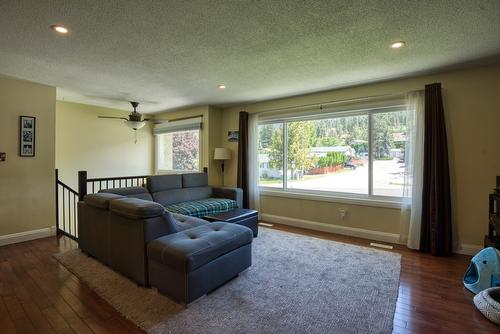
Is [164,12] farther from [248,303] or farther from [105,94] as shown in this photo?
[105,94]

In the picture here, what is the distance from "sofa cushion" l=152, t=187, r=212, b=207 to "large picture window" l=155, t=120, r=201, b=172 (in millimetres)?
1122

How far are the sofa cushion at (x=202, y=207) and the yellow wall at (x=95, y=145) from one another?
8.61 feet

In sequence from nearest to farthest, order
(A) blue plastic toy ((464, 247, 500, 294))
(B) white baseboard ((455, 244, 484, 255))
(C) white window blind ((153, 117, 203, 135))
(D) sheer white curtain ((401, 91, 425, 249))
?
(A) blue plastic toy ((464, 247, 500, 294)) < (B) white baseboard ((455, 244, 484, 255)) < (D) sheer white curtain ((401, 91, 425, 249)) < (C) white window blind ((153, 117, 203, 135))

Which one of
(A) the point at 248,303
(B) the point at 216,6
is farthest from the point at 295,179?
(B) the point at 216,6

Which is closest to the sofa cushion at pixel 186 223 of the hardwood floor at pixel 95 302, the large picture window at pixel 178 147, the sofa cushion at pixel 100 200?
the sofa cushion at pixel 100 200

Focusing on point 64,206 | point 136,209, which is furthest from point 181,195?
point 64,206

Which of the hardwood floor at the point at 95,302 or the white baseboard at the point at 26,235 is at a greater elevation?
the white baseboard at the point at 26,235

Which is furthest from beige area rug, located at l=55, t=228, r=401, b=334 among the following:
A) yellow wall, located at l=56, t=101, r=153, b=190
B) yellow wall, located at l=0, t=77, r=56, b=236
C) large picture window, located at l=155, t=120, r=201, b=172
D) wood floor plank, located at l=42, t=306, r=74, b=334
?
large picture window, located at l=155, t=120, r=201, b=172

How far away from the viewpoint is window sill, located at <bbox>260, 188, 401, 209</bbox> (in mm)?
3749

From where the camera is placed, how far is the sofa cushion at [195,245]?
2037mm

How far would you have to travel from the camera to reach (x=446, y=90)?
10.8 feet

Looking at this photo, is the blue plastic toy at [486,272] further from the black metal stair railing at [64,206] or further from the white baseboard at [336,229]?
the black metal stair railing at [64,206]

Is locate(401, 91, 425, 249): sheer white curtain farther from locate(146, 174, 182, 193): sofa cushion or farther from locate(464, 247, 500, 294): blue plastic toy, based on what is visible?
locate(146, 174, 182, 193): sofa cushion

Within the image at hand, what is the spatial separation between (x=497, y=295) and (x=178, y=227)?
9.58ft
